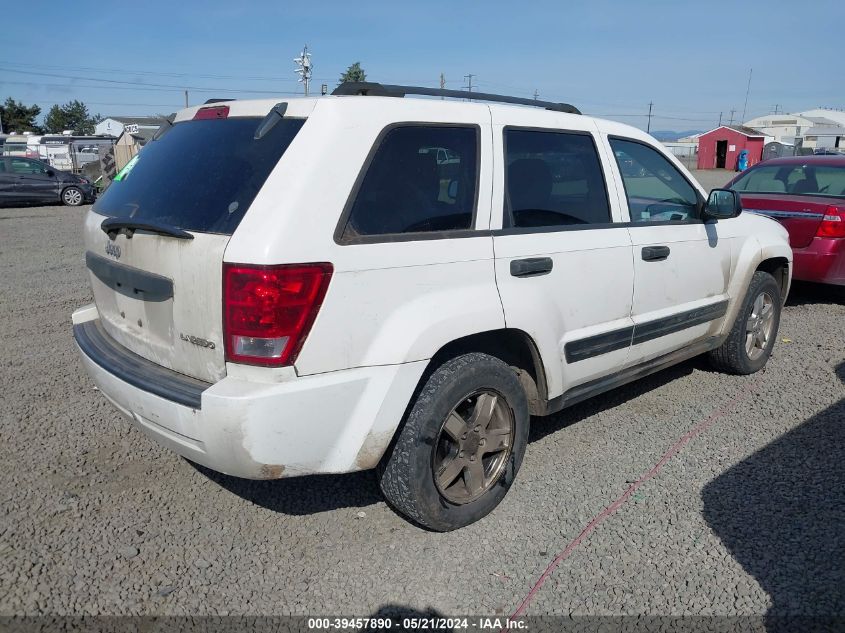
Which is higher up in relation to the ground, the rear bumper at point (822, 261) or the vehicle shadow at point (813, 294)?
the rear bumper at point (822, 261)

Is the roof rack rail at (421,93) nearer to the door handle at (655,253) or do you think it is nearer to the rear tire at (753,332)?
the door handle at (655,253)

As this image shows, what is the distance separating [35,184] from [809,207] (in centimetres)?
1915

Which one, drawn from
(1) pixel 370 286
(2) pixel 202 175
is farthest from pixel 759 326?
(2) pixel 202 175

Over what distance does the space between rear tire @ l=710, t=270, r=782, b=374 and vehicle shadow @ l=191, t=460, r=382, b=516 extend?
2951mm

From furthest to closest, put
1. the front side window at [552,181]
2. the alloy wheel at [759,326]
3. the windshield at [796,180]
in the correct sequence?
the windshield at [796,180] → the alloy wheel at [759,326] → the front side window at [552,181]

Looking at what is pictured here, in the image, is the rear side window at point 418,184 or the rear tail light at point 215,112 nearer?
the rear side window at point 418,184

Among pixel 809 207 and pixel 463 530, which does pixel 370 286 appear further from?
pixel 809 207

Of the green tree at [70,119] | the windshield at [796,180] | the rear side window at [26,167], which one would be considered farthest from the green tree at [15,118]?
the windshield at [796,180]

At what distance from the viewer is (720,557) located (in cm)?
296

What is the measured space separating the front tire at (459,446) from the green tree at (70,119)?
339 feet

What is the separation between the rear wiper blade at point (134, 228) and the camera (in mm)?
2600

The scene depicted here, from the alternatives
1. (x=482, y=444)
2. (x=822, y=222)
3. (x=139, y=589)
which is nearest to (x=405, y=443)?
(x=482, y=444)

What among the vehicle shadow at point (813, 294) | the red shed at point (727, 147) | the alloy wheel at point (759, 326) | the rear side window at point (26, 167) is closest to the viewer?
the alloy wheel at point (759, 326)

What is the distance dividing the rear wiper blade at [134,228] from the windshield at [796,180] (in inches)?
279
